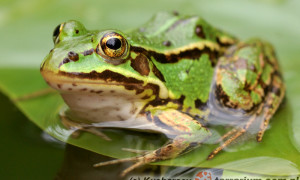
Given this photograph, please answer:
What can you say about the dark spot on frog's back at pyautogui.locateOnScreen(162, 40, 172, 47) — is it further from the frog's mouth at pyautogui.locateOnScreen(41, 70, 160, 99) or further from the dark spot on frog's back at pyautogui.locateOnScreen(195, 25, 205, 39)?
the frog's mouth at pyautogui.locateOnScreen(41, 70, 160, 99)

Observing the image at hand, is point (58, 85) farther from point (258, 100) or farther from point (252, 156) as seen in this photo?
point (258, 100)

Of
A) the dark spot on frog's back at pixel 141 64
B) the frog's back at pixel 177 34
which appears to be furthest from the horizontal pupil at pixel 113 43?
the frog's back at pixel 177 34

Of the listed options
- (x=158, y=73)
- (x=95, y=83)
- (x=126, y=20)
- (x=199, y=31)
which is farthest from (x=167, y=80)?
(x=126, y=20)

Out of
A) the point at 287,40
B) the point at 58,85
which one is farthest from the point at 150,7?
the point at 58,85

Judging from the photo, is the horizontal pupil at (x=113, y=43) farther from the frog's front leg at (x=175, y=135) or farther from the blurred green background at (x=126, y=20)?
the blurred green background at (x=126, y=20)

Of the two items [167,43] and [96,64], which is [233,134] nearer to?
[167,43]

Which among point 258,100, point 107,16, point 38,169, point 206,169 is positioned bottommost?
point 38,169
